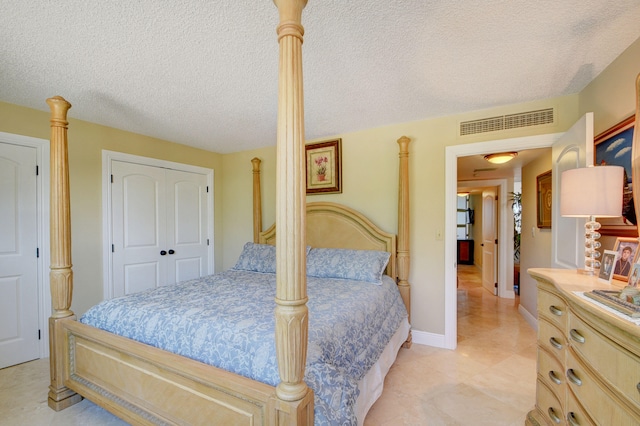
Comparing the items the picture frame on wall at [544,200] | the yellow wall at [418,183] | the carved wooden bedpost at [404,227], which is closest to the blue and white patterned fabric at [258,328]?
the carved wooden bedpost at [404,227]

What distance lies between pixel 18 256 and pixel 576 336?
13.3 ft

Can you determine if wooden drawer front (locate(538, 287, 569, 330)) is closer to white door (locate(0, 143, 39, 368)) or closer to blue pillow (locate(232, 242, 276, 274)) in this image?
blue pillow (locate(232, 242, 276, 274))

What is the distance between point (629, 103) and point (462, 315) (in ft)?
9.85

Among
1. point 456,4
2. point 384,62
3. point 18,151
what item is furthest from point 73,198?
point 456,4

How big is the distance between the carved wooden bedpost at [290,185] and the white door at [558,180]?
72.1 inches

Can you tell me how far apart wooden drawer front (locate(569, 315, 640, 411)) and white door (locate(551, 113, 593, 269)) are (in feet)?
3.06

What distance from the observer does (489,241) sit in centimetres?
Result: 528

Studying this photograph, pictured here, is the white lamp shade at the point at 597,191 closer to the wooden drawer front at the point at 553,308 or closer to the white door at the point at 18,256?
the wooden drawer front at the point at 553,308

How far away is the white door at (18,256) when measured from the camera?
99.2 inches

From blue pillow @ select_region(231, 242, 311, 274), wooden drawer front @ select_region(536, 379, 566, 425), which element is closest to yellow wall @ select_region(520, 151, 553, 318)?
wooden drawer front @ select_region(536, 379, 566, 425)

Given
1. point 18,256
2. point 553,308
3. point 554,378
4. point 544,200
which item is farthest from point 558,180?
point 18,256

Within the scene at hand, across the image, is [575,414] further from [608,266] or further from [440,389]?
[440,389]

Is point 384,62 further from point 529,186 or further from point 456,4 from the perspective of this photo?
point 529,186

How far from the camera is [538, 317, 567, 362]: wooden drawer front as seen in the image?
1398mm
